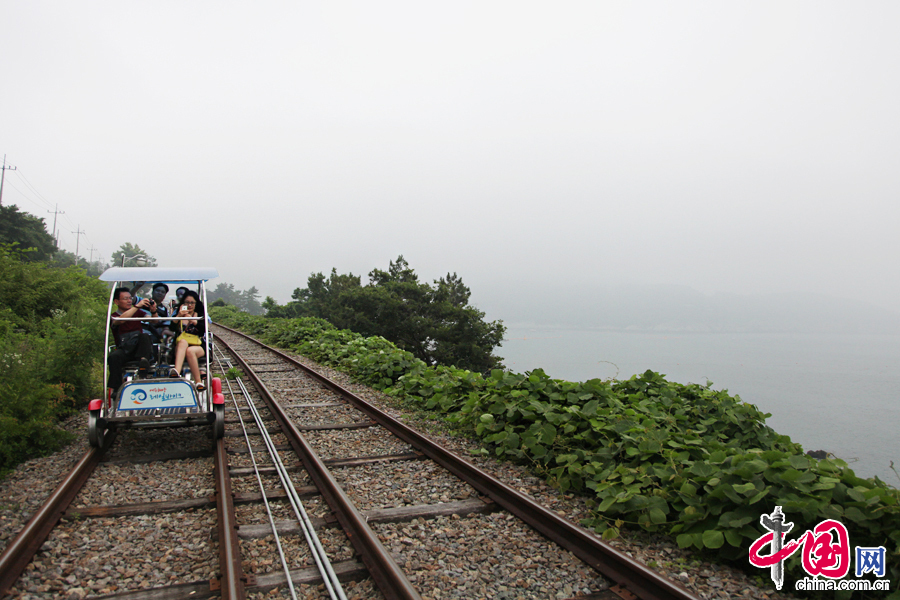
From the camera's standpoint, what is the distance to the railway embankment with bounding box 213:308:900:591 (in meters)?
3.30

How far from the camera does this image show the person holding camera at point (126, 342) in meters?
5.82

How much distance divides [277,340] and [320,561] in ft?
57.5

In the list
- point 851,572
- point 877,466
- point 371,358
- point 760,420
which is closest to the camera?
point 851,572

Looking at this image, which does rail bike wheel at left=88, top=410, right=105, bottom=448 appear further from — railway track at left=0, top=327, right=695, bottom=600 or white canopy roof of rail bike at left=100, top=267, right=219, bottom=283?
white canopy roof of rail bike at left=100, top=267, right=219, bottom=283

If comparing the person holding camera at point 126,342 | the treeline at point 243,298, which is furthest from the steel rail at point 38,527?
the treeline at point 243,298

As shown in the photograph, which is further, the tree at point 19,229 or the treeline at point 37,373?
the tree at point 19,229

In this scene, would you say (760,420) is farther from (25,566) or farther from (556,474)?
(25,566)

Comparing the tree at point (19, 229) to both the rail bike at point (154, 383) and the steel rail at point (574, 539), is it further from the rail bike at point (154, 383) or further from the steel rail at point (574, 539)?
the steel rail at point (574, 539)

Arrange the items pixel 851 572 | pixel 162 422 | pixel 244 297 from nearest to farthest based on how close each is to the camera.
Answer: pixel 851 572, pixel 162 422, pixel 244 297

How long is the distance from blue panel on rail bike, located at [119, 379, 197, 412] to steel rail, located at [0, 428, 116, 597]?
0.70 meters

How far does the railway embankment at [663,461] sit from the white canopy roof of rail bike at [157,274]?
3.92 m

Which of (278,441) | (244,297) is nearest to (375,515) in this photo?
(278,441)

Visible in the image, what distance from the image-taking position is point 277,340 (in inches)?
776

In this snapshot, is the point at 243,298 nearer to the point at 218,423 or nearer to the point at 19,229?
the point at 19,229
